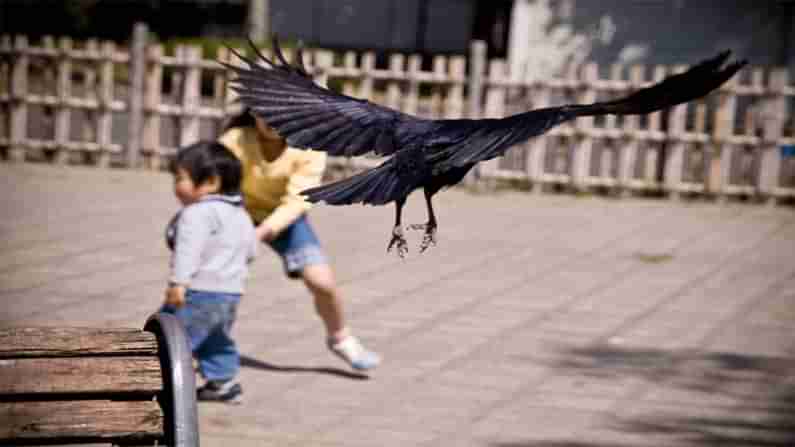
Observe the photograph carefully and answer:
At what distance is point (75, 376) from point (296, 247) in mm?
3257

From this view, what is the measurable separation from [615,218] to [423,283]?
3.89 metres

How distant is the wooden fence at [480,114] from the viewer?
520 inches

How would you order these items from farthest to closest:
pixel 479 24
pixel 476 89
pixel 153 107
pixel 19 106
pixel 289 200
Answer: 1. pixel 479 24
2. pixel 19 106
3. pixel 153 107
4. pixel 476 89
5. pixel 289 200

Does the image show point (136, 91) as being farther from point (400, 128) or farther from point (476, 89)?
point (400, 128)

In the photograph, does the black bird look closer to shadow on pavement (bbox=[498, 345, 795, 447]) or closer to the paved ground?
the paved ground

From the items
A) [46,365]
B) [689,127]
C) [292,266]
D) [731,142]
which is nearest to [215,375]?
[292,266]

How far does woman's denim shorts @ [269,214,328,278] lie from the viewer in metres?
6.39

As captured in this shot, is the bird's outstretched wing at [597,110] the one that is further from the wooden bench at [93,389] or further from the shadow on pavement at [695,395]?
the shadow on pavement at [695,395]

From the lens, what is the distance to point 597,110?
3373mm

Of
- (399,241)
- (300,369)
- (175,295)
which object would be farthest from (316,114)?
→ (300,369)

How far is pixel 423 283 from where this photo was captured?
347 inches

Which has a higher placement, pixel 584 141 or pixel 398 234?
pixel 584 141

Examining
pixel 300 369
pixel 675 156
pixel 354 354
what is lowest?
pixel 300 369

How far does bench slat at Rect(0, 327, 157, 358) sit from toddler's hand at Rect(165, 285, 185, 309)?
2.21m
